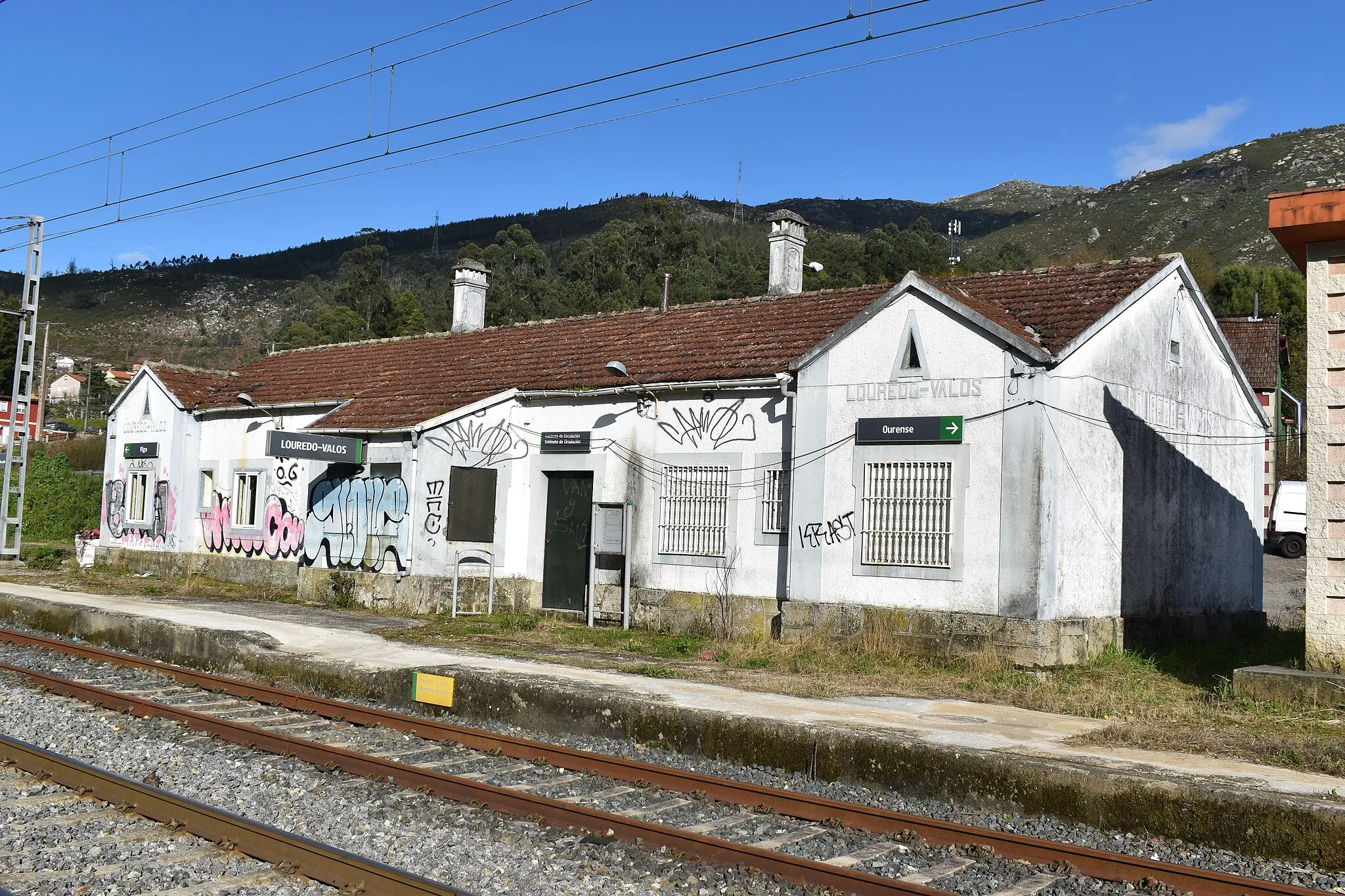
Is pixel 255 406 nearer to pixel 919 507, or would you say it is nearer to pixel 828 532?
pixel 828 532

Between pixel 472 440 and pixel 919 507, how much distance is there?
8.43m

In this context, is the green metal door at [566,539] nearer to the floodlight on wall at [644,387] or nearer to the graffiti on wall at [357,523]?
the floodlight on wall at [644,387]

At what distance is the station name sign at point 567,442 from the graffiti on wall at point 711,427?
145cm

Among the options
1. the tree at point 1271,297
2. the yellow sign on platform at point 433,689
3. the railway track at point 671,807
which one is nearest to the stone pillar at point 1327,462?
the railway track at point 671,807

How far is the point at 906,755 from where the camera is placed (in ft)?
28.2

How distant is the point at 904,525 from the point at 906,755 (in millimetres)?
6470

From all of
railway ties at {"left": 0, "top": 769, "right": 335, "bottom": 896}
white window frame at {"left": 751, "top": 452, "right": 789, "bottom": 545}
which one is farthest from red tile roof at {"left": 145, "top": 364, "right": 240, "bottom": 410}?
railway ties at {"left": 0, "top": 769, "right": 335, "bottom": 896}

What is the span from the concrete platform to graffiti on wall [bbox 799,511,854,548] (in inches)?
153

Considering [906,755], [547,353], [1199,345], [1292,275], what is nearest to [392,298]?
[1292,275]

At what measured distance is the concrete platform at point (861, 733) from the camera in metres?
7.19

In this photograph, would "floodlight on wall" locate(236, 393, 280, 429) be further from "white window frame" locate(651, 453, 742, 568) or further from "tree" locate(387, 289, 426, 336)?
"tree" locate(387, 289, 426, 336)

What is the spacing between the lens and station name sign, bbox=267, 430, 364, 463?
1950 cm

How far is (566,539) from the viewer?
1908 centimetres

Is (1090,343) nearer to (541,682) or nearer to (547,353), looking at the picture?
(541,682)
